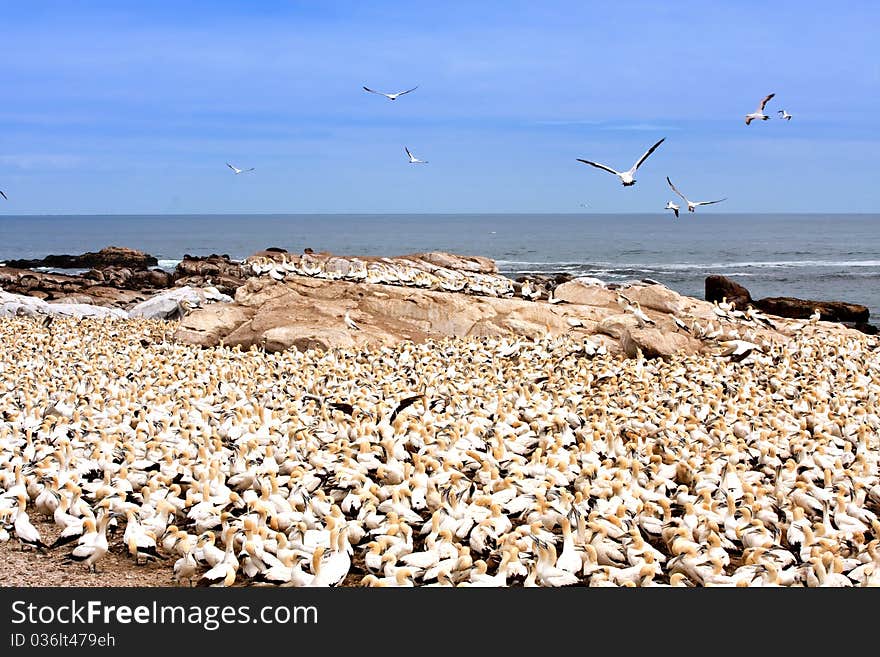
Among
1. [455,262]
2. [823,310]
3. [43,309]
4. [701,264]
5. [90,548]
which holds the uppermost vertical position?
[455,262]

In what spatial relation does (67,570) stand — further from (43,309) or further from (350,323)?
(43,309)

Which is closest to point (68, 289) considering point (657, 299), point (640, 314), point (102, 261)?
point (657, 299)

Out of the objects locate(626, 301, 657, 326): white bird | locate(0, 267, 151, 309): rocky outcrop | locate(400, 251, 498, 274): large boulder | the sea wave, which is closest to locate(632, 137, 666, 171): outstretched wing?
locate(626, 301, 657, 326): white bird

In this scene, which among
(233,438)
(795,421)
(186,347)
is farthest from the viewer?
(186,347)

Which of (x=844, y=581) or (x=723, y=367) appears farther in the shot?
(x=723, y=367)

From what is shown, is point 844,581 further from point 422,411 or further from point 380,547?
point 422,411

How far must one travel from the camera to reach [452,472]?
8.27 m

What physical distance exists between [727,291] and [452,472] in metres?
22.3

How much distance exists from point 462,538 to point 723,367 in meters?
8.31

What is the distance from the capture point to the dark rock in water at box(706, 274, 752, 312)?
27.3 meters

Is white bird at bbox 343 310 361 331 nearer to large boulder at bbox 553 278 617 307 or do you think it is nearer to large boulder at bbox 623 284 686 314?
large boulder at bbox 553 278 617 307

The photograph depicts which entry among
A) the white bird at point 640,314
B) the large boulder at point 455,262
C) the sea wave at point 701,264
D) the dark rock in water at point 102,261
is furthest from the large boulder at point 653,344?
the dark rock in water at point 102,261

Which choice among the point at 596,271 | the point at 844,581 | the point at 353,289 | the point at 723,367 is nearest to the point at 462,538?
the point at 844,581

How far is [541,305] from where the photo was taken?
1825 cm
